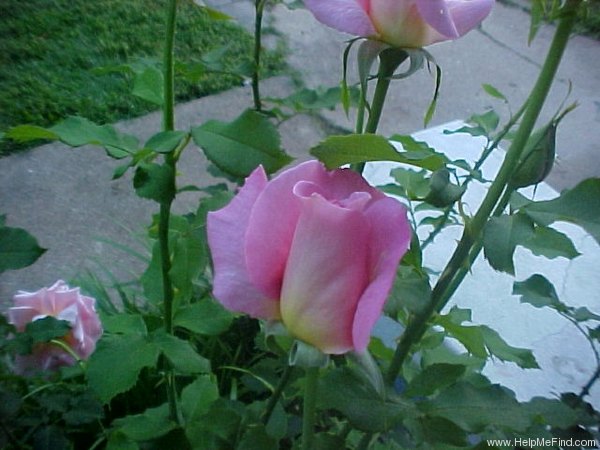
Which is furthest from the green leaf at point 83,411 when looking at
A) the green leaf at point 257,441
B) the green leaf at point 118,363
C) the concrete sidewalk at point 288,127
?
the concrete sidewalk at point 288,127

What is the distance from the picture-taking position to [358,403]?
17.3 inches

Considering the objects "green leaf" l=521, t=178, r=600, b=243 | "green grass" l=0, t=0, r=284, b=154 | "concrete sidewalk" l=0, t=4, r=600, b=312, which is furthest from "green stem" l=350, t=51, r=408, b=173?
"green grass" l=0, t=0, r=284, b=154

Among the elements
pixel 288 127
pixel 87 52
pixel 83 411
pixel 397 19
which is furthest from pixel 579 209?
pixel 87 52

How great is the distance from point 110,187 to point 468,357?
1305mm

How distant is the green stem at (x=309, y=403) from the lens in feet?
1.29

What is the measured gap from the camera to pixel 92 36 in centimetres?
232

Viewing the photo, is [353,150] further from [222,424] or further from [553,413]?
[553,413]

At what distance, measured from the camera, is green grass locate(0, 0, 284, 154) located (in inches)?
77.7

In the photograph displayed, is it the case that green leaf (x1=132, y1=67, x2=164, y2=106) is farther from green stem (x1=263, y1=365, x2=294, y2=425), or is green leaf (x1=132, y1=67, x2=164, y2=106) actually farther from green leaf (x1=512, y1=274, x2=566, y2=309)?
green leaf (x1=512, y1=274, x2=566, y2=309)

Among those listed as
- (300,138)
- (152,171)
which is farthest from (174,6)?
(300,138)

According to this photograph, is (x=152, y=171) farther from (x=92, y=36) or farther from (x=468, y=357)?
(x=92, y=36)

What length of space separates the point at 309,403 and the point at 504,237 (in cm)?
14

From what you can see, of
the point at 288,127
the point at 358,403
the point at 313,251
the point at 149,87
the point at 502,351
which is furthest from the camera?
the point at 288,127

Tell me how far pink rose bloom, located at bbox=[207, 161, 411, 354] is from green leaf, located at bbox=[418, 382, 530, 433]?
17 centimetres
